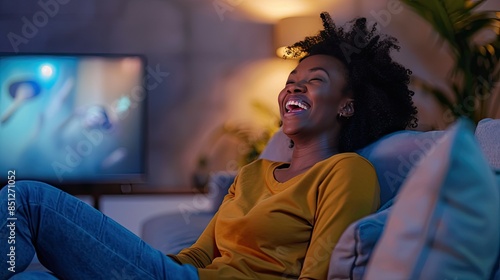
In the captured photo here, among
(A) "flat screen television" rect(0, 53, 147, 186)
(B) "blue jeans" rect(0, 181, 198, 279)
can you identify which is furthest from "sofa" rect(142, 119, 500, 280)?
(A) "flat screen television" rect(0, 53, 147, 186)

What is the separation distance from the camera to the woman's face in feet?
5.77

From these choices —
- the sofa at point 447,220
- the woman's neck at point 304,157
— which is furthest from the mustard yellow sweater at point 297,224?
the sofa at point 447,220

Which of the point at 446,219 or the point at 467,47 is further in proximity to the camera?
the point at 467,47

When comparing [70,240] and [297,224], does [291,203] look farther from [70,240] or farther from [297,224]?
[70,240]

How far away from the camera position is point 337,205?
4.54 ft

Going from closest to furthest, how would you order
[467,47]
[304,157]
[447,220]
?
[447,220] → [304,157] → [467,47]

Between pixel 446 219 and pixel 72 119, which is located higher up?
pixel 446 219

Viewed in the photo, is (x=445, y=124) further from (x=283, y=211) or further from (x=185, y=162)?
(x=283, y=211)

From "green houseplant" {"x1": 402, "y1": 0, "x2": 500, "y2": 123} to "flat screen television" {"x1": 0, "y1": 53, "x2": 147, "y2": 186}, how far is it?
1.54 meters

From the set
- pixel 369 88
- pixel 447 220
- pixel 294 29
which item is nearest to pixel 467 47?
pixel 294 29

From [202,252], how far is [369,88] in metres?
0.60

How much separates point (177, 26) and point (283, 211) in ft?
9.38

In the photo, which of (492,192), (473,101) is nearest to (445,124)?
(473,101)

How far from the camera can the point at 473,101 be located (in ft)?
11.6
